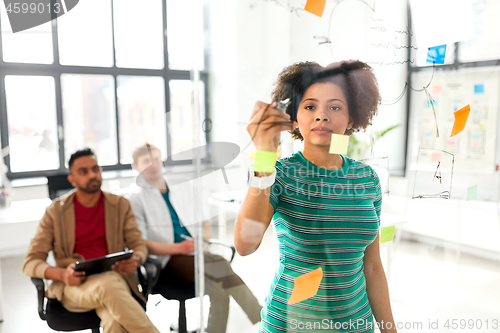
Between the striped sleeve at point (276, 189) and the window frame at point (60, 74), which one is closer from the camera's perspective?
the striped sleeve at point (276, 189)

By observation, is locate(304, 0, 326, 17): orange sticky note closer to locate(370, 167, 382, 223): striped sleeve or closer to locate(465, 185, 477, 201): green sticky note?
locate(370, 167, 382, 223): striped sleeve

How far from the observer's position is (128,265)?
4.02ft

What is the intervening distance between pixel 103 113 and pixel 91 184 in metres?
0.25

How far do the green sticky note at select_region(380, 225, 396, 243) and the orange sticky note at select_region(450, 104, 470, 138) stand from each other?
1.04ft

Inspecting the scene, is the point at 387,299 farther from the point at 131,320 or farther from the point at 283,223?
the point at 131,320

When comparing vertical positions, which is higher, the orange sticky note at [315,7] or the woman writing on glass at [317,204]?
the orange sticky note at [315,7]

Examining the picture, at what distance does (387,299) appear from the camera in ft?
3.06

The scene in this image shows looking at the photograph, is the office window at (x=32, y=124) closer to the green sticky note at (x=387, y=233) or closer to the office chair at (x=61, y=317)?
the office chair at (x=61, y=317)

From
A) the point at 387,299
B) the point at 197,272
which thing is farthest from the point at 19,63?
the point at 387,299

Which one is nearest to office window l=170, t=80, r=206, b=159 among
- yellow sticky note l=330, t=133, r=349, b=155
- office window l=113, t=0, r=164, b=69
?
office window l=113, t=0, r=164, b=69

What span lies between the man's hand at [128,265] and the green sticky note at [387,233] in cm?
81

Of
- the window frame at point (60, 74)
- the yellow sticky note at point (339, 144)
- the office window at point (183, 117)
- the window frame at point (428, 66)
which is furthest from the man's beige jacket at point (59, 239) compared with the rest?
the window frame at point (428, 66)

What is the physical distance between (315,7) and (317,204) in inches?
19.8

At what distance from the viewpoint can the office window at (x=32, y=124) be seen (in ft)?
3.97
